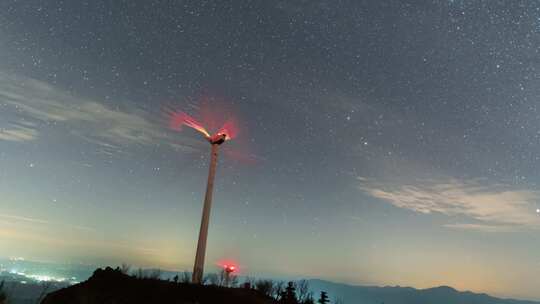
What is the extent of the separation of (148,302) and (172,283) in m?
5.53

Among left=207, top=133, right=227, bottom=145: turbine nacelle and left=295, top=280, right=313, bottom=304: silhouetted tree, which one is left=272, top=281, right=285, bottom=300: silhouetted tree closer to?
left=295, top=280, right=313, bottom=304: silhouetted tree

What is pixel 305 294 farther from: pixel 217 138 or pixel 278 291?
pixel 217 138

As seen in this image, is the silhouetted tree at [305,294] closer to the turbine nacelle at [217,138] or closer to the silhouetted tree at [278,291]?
the silhouetted tree at [278,291]

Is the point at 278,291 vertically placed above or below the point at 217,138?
below

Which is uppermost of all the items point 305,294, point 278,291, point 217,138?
point 217,138

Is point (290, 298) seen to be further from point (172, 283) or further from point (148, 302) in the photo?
point (148, 302)

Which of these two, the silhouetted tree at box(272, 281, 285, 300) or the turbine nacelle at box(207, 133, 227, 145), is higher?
the turbine nacelle at box(207, 133, 227, 145)

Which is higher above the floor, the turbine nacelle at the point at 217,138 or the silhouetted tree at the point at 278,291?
the turbine nacelle at the point at 217,138

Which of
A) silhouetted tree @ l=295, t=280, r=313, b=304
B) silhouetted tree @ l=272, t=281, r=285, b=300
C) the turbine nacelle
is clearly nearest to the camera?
silhouetted tree @ l=295, t=280, r=313, b=304

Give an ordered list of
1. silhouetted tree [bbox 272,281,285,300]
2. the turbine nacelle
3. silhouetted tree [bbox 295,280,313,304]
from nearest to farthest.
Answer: silhouetted tree [bbox 295,280,313,304] < silhouetted tree [bbox 272,281,285,300] < the turbine nacelle

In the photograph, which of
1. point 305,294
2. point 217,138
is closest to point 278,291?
point 305,294

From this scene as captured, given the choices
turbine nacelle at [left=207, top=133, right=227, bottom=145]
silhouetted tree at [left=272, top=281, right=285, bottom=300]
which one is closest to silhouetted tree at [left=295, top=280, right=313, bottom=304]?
silhouetted tree at [left=272, top=281, right=285, bottom=300]

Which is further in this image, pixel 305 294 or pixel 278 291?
pixel 305 294

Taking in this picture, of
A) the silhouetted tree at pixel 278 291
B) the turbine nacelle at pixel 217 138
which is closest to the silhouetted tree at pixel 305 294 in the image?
the silhouetted tree at pixel 278 291
